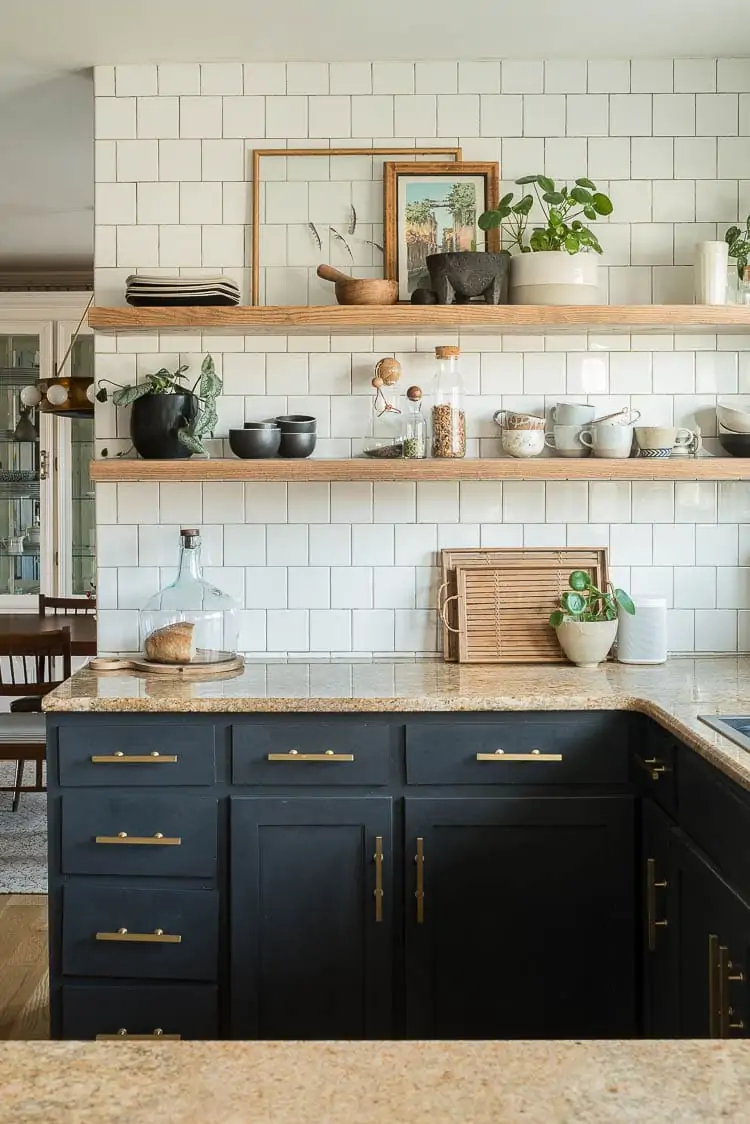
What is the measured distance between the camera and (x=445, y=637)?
341 cm

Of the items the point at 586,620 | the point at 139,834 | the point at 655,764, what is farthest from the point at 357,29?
the point at 139,834

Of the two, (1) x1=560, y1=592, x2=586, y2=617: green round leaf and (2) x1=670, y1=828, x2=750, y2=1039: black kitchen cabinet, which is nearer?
(2) x1=670, y1=828, x2=750, y2=1039: black kitchen cabinet

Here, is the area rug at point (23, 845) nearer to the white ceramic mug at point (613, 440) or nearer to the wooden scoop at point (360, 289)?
the wooden scoop at point (360, 289)

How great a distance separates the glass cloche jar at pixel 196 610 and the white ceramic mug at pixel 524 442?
0.92 m

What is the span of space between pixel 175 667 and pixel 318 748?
0.55 meters

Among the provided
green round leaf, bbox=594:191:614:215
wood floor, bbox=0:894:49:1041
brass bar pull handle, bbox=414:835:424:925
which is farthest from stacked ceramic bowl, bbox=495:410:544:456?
wood floor, bbox=0:894:49:1041

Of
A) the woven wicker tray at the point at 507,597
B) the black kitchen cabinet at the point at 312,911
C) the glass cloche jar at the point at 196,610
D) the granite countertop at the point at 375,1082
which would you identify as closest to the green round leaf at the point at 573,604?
the woven wicker tray at the point at 507,597

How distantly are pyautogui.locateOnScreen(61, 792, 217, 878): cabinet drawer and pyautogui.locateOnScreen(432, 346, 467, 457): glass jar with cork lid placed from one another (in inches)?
46.4

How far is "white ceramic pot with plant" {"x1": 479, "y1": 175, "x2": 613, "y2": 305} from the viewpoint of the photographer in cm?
318

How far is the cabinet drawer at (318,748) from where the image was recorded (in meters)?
2.77

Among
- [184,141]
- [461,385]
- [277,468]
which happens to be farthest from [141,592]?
[184,141]

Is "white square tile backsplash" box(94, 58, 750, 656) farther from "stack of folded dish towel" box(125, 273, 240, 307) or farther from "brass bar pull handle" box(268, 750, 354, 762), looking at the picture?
"brass bar pull handle" box(268, 750, 354, 762)

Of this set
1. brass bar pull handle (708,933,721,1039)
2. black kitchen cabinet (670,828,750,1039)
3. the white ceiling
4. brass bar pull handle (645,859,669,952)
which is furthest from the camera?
the white ceiling

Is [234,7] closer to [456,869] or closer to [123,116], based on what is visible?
[123,116]
